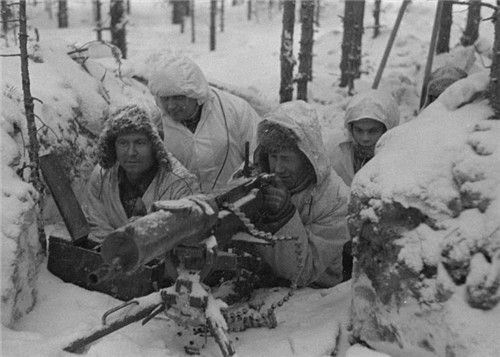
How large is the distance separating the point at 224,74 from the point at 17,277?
51.4ft

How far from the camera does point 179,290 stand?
2656mm

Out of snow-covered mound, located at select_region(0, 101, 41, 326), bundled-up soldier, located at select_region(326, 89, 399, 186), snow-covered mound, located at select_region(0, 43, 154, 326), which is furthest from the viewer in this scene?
bundled-up soldier, located at select_region(326, 89, 399, 186)

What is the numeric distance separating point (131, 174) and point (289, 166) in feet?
3.75

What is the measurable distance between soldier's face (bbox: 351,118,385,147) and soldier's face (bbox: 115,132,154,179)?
1.94 m

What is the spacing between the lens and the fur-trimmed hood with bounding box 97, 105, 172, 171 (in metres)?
3.86

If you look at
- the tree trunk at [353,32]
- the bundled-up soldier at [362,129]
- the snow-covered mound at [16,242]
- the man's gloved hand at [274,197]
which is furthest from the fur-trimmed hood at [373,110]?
the tree trunk at [353,32]

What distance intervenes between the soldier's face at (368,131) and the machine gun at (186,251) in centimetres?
192

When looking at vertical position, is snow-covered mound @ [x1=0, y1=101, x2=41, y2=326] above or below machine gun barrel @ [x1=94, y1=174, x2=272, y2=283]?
below

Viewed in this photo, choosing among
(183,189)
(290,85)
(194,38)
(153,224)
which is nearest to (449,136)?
(153,224)

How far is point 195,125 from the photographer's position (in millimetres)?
4961

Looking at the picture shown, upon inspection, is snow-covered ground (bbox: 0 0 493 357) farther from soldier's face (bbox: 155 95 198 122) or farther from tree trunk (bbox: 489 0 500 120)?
tree trunk (bbox: 489 0 500 120)

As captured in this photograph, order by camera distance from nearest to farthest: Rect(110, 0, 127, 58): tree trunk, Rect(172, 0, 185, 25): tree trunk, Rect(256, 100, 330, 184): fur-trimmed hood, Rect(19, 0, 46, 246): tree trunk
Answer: Rect(19, 0, 46, 246): tree trunk → Rect(256, 100, 330, 184): fur-trimmed hood → Rect(110, 0, 127, 58): tree trunk → Rect(172, 0, 185, 25): tree trunk

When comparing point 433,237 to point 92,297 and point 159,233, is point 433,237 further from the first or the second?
point 92,297

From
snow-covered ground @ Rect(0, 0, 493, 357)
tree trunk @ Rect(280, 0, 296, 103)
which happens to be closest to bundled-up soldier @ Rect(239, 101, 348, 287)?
snow-covered ground @ Rect(0, 0, 493, 357)
